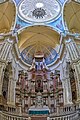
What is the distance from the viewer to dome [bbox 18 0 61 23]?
25.0 metres

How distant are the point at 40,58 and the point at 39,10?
5486mm

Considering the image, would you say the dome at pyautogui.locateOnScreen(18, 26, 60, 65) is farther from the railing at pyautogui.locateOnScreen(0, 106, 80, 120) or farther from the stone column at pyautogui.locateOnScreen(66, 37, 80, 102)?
the railing at pyautogui.locateOnScreen(0, 106, 80, 120)

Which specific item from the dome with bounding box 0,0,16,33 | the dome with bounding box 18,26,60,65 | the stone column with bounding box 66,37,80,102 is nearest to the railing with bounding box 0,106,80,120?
the stone column with bounding box 66,37,80,102

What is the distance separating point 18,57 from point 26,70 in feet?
6.30

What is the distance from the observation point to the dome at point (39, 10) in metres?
Result: 25.0

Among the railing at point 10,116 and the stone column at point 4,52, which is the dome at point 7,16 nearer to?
the stone column at point 4,52

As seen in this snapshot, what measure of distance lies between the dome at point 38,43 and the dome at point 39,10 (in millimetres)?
1162

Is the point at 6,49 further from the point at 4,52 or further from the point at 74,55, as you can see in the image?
the point at 74,55

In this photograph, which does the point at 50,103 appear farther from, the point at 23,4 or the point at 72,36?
the point at 23,4

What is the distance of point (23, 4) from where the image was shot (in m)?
25.2

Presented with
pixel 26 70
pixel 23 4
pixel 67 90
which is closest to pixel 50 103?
pixel 67 90

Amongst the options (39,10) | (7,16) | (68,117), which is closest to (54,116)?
(68,117)

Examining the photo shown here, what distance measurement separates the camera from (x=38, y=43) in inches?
1085

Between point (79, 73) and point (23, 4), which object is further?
point (23, 4)
